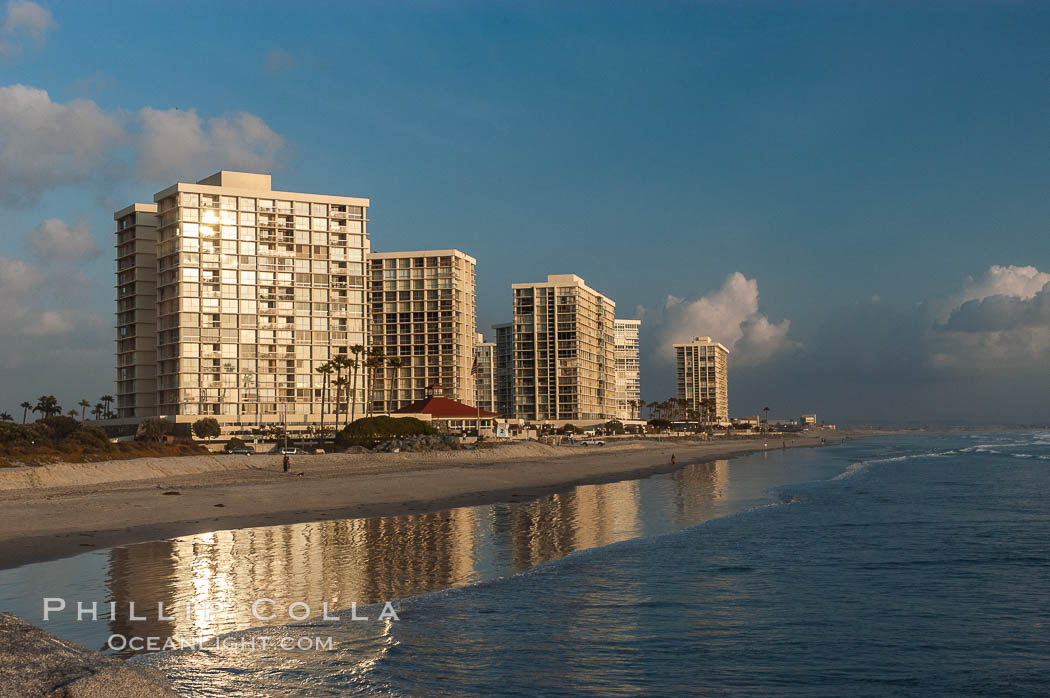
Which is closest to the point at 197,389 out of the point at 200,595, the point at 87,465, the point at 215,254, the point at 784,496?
the point at 215,254

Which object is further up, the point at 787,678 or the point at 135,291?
the point at 135,291

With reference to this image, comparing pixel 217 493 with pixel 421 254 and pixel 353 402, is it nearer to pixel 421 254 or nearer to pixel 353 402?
pixel 353 402

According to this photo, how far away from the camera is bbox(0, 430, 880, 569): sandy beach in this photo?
94.5 feet

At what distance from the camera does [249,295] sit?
5123 inches

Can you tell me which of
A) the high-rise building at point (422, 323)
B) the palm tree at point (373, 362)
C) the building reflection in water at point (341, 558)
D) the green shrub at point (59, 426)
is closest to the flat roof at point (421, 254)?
the high-rise building at point (422, 323)

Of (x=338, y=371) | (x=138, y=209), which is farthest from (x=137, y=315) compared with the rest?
(x=338, y=371)

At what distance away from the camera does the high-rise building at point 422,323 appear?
16500cm

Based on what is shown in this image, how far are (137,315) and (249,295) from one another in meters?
19.7

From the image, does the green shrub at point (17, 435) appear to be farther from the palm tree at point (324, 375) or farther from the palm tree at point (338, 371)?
the palm tree at point (324, 375)

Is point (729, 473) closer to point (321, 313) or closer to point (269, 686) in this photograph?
point (269, 686)

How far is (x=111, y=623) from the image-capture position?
14961 mm

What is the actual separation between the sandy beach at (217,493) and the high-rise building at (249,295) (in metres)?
59.6

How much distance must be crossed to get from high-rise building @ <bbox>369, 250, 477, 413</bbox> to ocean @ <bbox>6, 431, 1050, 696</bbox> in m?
132

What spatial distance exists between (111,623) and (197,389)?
4621 inches
